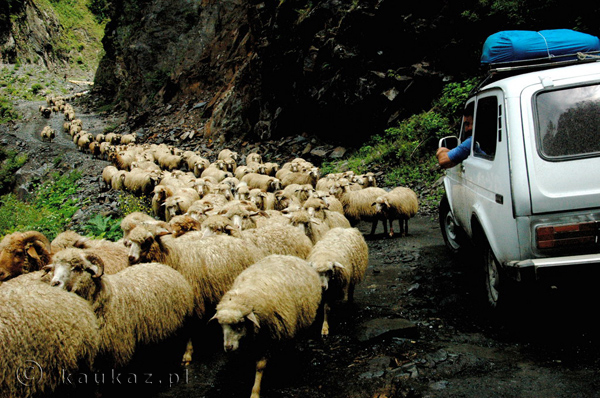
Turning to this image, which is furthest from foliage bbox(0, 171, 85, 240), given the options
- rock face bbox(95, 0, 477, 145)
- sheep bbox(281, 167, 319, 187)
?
rock face bbox(95, 0, 477, 145)

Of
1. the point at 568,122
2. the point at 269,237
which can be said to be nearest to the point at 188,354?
the point at 269,237

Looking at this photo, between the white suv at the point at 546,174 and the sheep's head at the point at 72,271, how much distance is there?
3836 mm

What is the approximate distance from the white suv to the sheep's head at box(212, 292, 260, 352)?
7.65 feet

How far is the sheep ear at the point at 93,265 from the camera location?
12.0ft

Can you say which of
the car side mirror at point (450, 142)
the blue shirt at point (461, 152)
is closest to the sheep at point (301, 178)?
the car side mirror at point (450, 142)

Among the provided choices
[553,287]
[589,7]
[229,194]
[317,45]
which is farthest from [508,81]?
[317,45]

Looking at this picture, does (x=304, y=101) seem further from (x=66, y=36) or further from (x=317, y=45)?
(x=66, y=36)

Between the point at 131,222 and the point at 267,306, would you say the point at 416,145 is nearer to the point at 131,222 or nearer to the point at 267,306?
the point at 131,222

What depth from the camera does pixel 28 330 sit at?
3.01 m

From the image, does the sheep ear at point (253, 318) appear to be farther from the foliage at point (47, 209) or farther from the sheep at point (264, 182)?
the sheep at point (264, 182)

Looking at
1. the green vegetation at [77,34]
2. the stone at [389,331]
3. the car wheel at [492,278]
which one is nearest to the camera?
the car wheel at [492,278]

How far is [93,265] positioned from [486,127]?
4.42 metres

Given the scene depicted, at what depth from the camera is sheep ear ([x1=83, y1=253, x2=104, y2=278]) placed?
364 centimetres

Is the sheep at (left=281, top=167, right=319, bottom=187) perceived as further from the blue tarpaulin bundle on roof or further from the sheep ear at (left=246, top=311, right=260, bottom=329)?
the sheep ear at (left=246, top=311, right=260, bottom=329)
